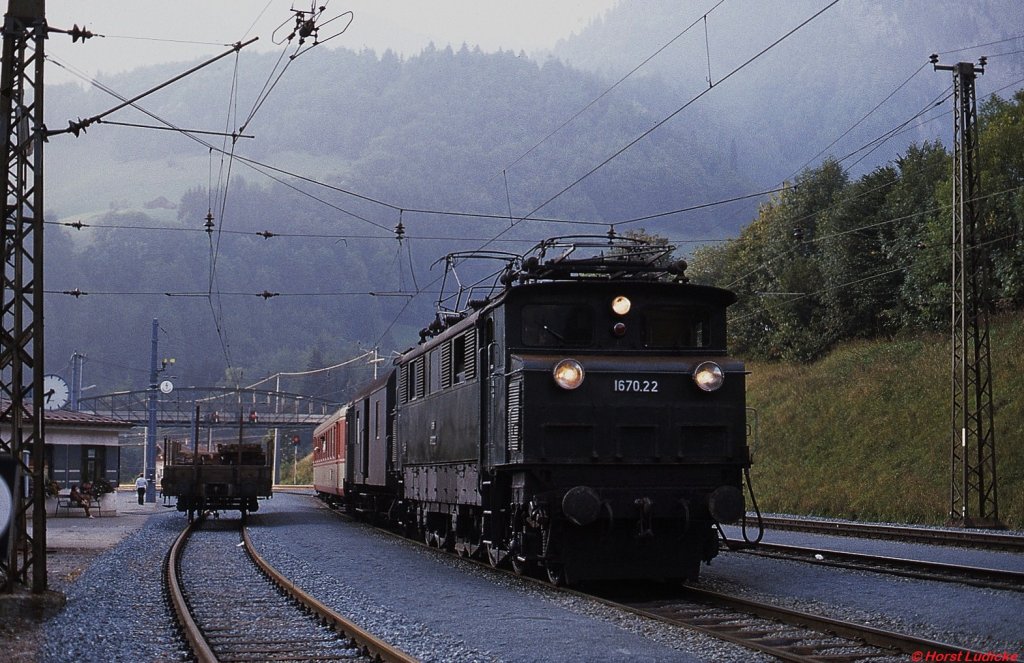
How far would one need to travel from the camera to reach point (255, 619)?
11.3 m

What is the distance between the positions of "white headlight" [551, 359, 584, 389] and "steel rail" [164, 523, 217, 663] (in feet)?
14.9

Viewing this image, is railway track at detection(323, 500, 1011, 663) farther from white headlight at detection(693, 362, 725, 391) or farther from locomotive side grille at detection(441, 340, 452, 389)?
locomotive side grille at detection(441, 340, 452, 389)

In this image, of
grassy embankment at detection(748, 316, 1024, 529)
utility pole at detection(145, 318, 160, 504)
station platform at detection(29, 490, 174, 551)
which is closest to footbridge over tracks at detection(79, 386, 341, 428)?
utility pole at detection(145, 318, 160, 504)

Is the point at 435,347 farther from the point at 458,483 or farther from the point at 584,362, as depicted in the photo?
the point at 584,362

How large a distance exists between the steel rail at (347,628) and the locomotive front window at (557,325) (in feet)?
12.5

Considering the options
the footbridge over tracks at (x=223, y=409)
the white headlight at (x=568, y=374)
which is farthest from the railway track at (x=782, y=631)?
the footbridge over tracks at (x=223, y=409)

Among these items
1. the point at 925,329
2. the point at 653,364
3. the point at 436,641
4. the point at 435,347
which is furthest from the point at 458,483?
the point at 925,329

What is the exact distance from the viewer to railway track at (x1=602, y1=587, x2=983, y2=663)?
28.0 feet

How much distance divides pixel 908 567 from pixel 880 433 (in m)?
20.4

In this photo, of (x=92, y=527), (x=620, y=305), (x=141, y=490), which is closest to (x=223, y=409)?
(x=141, y=490)

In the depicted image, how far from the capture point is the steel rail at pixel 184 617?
8.97 m

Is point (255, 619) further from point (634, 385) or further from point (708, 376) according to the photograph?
point (708, 376)

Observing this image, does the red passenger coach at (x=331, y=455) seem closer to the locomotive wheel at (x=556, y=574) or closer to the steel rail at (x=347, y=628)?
the steel rail at (x=347, y=628)

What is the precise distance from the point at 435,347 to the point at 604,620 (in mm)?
7111
